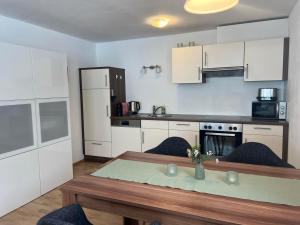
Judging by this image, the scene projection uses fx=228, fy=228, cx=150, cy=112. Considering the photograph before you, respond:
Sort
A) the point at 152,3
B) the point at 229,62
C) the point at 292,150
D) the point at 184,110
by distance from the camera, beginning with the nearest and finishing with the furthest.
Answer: the point at 152,3, the point at 292,150, the point at 229,62, the point at 184,110

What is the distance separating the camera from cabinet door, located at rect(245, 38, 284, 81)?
322 cm

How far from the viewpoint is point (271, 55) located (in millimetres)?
3258

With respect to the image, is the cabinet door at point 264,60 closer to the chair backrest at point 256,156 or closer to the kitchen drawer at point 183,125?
the kitchen drawer at point 183,125

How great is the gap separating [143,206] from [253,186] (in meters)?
0.73

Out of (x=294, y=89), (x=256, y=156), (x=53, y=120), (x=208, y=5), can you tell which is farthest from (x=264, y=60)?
(x=53, y=120)

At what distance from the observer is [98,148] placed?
4.34m

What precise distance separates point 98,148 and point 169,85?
1.81 metres

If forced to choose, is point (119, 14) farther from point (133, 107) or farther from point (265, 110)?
point (265, 110)

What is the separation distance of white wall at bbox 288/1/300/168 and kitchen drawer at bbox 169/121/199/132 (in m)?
1.28

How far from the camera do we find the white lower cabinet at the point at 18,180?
2.55 meters

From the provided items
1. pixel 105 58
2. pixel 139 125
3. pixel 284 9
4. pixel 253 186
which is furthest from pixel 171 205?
pixel 105 58

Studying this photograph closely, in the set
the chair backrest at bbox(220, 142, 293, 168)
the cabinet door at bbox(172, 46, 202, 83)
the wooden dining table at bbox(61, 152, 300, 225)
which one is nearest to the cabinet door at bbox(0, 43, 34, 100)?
the wooden dining table at bbox(61, 152, 300, 225)

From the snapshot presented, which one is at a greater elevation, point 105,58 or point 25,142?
point 105,58

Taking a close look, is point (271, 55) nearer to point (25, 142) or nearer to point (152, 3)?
point (152, 3)
